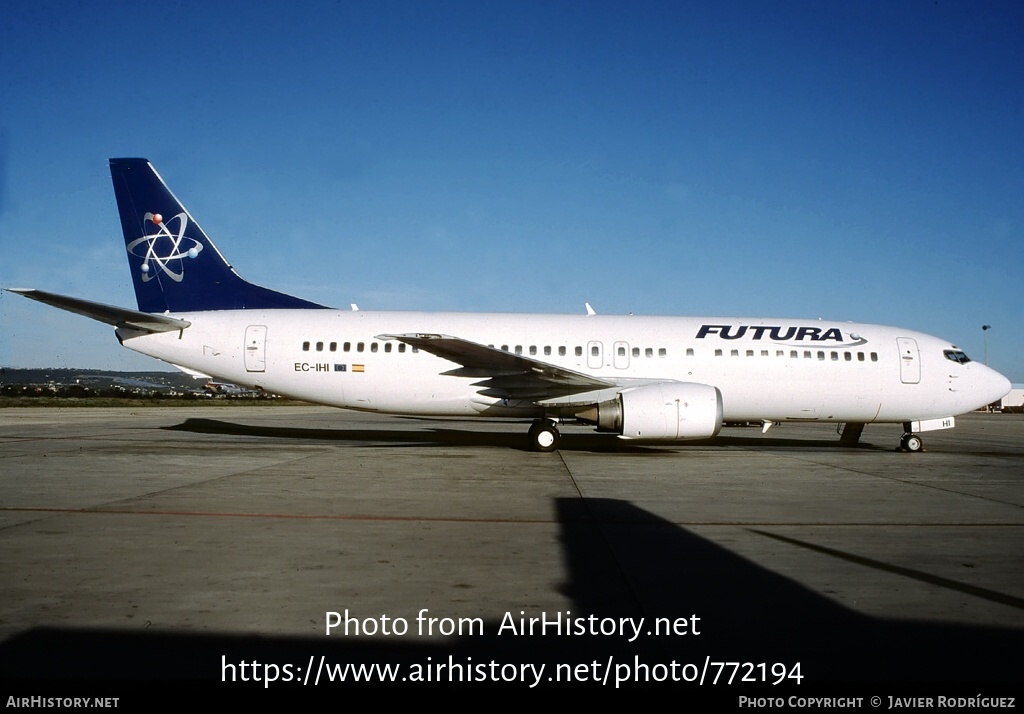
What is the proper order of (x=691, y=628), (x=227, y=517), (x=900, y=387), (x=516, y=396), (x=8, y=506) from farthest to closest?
(x=900, y=387) → (x=516, y=396) → (x=8, y=506) → (x=227, y=517) → (x=691, y=628)

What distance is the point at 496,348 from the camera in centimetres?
1503

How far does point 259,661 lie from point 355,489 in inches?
223

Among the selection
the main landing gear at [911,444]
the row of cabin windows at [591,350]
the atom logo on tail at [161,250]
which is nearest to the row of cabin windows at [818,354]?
the row of cabin windows at [591,350]

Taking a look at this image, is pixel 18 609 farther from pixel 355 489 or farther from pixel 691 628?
pixel 355 489

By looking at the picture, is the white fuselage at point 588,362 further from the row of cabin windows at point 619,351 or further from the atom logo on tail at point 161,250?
the atom logo on tail at point 161,250

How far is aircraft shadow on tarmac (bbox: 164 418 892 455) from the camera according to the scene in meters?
16.3

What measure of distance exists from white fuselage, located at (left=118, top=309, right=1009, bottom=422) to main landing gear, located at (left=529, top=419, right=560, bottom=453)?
0.35 metres

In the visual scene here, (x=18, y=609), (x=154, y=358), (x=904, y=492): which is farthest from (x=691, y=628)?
(x=154, y=358)

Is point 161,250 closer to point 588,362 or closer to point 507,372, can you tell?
point 507,372

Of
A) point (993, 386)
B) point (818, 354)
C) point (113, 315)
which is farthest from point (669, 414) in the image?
point (113, 315)

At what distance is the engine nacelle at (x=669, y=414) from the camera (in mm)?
13367

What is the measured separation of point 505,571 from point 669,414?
889 centimetres

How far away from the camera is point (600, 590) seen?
15.1ft

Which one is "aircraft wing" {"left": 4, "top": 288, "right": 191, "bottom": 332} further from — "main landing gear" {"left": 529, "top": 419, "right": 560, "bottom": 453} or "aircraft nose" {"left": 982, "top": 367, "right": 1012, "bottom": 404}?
"aircraft nose" {"left": 982, "top": 367, "right": 1012, "bottom": 404}
